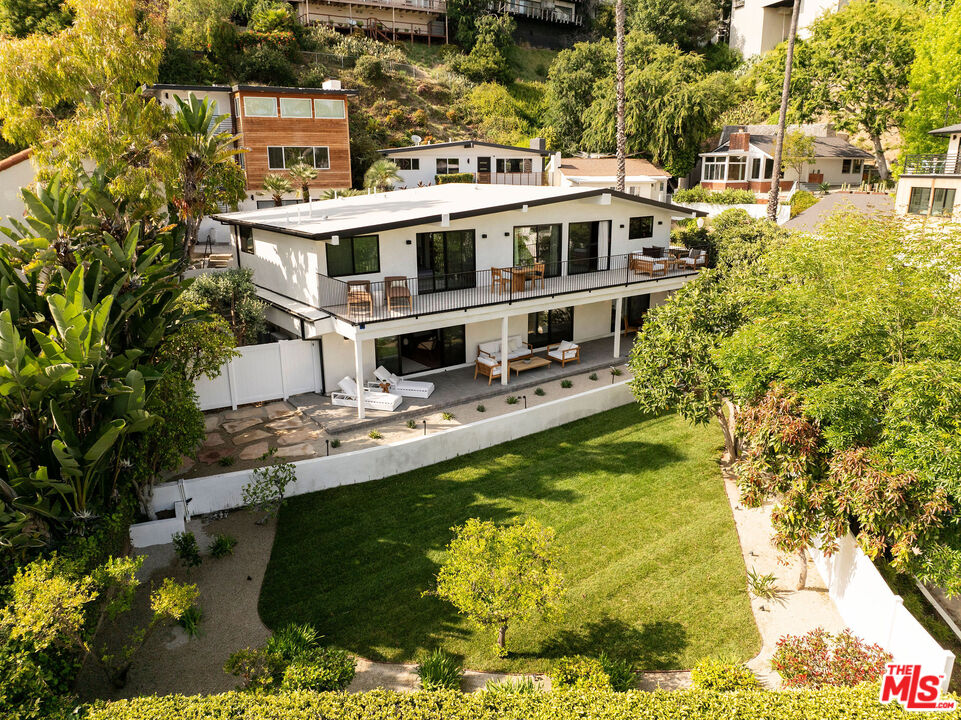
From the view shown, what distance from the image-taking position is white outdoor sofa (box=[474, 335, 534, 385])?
21750 millimetres

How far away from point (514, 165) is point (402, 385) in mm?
30546

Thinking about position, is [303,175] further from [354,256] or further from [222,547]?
[222,547]

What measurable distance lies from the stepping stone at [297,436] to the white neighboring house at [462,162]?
28348 mm

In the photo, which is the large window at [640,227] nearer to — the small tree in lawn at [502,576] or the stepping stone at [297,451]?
the stepping stone at [297,451]

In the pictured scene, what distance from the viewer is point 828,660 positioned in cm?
1009

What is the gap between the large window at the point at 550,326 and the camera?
2515 cm

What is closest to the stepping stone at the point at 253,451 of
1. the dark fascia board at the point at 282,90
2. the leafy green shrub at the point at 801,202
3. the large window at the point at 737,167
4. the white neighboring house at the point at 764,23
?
the dark fascia board at the point at 282,90

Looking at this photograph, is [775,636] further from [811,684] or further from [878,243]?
[878,243]

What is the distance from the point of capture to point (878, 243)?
13.5 m

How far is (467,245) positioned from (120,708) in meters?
17.3

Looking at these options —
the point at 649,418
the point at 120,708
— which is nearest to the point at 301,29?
the point at 649,418

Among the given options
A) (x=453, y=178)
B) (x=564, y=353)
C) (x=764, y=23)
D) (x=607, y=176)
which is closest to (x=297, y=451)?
(x=564, y=353)

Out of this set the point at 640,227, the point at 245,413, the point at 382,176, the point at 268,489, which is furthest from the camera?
the point at 382,176

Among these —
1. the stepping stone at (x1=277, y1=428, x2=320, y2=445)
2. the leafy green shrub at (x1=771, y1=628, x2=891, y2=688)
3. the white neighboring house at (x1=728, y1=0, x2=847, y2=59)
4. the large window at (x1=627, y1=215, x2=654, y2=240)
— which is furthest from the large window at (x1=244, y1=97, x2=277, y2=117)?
the white neighboring house at (x1=728, y1=0, x2=847, y2=59)
